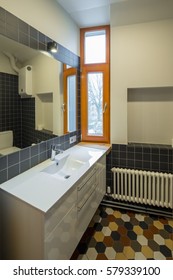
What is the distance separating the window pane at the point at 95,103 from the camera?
2648mm

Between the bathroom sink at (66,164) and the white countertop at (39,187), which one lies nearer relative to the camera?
the white countertop at (39,187)

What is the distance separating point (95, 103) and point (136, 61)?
763 mm

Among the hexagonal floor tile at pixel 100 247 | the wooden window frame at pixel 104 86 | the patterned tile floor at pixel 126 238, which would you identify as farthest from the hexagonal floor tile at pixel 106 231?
the wooden window frame at pixel 104 86

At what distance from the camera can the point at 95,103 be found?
2.69 metres

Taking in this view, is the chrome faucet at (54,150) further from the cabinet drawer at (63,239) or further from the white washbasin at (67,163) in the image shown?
the cabinet drawer at (63,239)

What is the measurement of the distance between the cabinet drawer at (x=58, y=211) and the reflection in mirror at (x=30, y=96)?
60 centimetres

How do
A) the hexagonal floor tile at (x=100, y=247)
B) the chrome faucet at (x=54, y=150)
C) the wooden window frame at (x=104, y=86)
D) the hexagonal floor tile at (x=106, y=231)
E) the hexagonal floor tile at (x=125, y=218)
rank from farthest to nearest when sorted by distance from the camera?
the wooden window frame at (x=104, y=86), the hexagonal floor tile at (x=125, y=218), the hexagonal floor tile at (x=106, y=231), the chrome faucet at (x=54, y=150), the hexagonal floor tile at (x=100, y=247)

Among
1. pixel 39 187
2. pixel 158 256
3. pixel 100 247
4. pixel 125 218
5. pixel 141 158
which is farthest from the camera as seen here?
pixel 141 158

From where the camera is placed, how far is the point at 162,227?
6.99ft

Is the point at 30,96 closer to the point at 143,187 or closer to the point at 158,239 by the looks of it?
the point at 143,187

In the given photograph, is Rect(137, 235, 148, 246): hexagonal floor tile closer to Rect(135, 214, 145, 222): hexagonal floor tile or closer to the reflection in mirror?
Rect(135, 214, 145, 222): hexagonal floor tile

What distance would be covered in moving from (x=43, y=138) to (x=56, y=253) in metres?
1.01

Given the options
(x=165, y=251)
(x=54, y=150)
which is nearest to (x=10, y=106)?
(x=54, y=150)

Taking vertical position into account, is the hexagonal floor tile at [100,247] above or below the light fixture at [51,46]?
below
